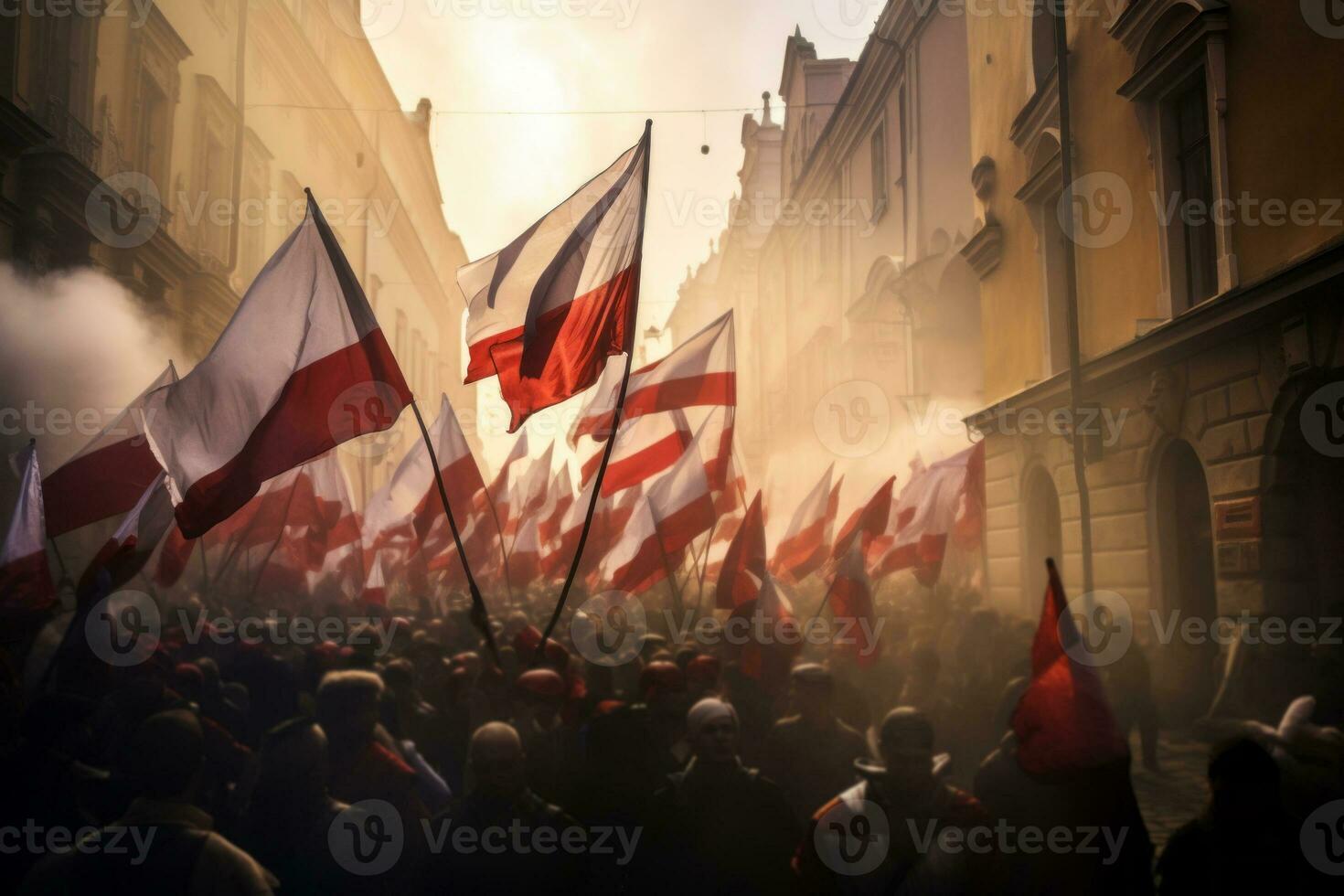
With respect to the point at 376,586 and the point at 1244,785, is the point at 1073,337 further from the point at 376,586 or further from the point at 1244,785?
the point at 1244,785

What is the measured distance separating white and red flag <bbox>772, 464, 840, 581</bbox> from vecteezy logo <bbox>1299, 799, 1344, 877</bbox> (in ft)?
22.6

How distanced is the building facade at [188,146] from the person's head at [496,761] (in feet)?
38.7

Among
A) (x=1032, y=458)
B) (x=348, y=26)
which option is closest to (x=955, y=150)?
(x=1032, y=458)

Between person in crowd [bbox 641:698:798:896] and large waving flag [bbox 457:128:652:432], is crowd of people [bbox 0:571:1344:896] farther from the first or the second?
large waving flag [bbox 457:128:652:432]

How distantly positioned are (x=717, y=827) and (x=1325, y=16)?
7541 mm

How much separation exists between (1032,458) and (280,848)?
11609 mm

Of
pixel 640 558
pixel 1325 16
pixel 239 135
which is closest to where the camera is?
pixel 1325 16

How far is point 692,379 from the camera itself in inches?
385

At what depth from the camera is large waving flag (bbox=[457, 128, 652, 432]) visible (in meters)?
6.52

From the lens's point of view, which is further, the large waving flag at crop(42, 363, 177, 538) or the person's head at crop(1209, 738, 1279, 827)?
the large waving flag at crop(42, 363, 177, 538)

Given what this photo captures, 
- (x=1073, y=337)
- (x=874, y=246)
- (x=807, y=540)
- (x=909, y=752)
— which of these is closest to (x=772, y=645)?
(x=909, y=752)

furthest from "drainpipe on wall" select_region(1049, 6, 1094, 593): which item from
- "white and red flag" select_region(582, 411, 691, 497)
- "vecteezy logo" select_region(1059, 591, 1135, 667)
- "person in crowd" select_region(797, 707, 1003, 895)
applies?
"person in crowd" select_region(797, 707, 1003, 895)

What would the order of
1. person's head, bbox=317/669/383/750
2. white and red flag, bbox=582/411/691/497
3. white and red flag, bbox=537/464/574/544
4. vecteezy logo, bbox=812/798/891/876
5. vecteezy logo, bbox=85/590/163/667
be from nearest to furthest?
vecteezy logo, bbox=812/798/891/876, person's head, bbox=317/669/383/750, vecteezy logo, bbox=85/590/163/667, white and red flag, bbox=582/411/691/497, white and red flag, bbox=537/464/574/544

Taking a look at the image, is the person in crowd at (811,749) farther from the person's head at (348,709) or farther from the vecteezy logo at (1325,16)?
the vecteezy logo at (1325,16)
